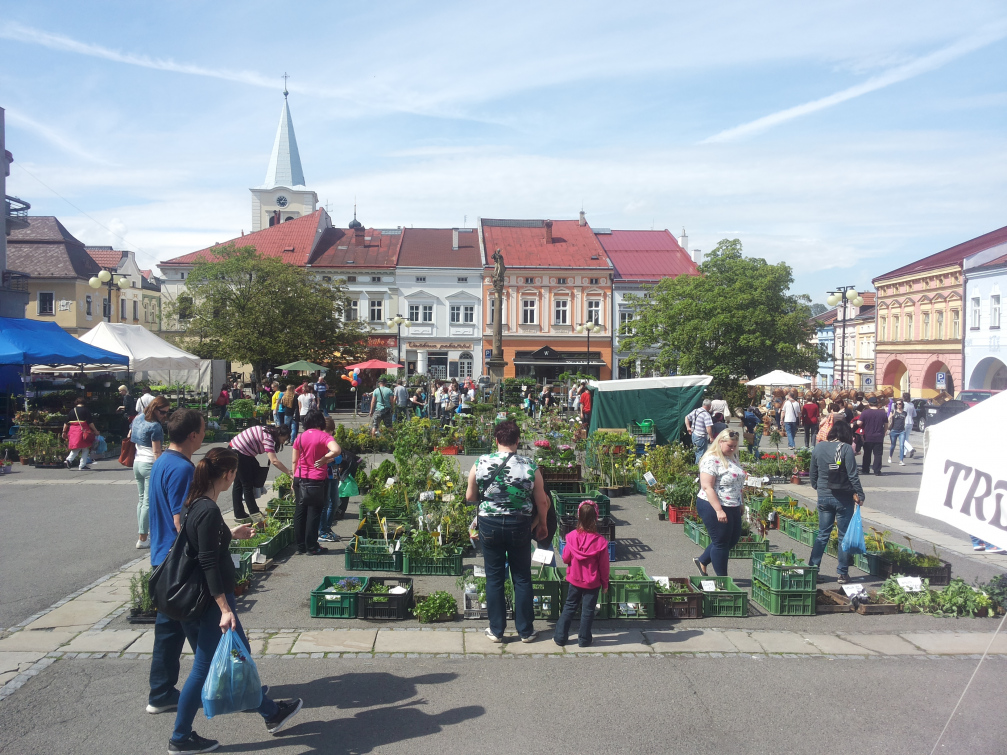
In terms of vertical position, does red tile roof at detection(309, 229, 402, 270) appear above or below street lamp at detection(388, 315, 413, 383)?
above

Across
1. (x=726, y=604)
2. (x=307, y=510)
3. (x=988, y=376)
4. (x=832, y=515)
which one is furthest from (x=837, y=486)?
(x=988, y=376)

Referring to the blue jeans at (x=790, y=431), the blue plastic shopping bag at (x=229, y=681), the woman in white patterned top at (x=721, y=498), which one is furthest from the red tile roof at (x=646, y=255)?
the blue plastic shopping bag at (x=229, y=681)

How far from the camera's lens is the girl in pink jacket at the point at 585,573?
5.74 meters

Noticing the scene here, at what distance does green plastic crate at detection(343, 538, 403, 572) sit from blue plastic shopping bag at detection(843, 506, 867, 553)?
4609 mm

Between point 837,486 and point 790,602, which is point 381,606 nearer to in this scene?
point 790,602

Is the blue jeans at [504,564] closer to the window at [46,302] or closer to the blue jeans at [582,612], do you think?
the blue jeans at [582,612]

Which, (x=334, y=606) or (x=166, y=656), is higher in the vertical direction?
(x=166, y=656)

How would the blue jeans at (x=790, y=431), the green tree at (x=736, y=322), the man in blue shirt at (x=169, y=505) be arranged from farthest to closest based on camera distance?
the green tree at (x=736, y=322), the blue jeans at (x=790, y=431), the man in blue shirt at (x=169, y=505)

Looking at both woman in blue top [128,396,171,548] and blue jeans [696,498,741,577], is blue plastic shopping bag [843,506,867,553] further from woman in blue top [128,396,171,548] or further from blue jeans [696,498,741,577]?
woman in blue top [128,396,171,548]

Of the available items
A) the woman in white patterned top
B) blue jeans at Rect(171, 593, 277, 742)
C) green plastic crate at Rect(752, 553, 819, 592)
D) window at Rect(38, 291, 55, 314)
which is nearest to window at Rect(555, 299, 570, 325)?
window at Rect(38, 291, 55, 314)

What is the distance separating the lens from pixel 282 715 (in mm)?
4348

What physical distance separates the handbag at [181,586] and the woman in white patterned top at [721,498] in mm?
4481

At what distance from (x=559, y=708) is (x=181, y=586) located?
2439mm

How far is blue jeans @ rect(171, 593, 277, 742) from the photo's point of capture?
402cm
